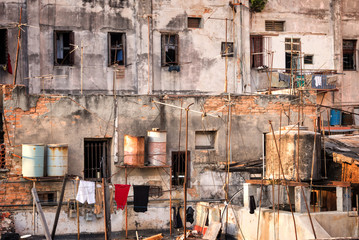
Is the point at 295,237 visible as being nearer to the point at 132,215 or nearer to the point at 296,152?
the point at 296,152

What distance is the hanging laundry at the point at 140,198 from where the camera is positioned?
1934cm

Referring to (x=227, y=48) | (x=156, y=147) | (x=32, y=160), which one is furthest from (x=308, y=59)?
(x=32, y=160)

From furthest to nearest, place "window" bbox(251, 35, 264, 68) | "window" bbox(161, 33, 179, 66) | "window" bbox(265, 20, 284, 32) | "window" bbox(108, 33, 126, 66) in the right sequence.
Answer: "window" bbox(265, 20, 284, 32) < "window" bbox(251, 35, 264, 68) < "window" bbox(161, 33, 179, 66) < "window" bbox(108, 33, 126, 66)

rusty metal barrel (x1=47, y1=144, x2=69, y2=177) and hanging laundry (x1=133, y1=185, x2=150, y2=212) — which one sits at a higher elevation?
rusty metal barrel (x1=47, y1=144, x2=69, y2=177)

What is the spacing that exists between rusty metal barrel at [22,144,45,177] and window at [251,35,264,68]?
12.8 metres

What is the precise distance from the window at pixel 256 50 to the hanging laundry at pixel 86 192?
41.1 ft

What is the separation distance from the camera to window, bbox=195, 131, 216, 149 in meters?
21.0

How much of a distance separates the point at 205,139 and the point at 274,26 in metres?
10.3

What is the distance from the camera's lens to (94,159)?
66.9ft

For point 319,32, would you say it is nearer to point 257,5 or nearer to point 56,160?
point 257,5

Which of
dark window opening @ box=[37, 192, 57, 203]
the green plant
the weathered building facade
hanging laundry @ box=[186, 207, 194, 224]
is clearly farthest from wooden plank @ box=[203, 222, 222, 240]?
the green plant

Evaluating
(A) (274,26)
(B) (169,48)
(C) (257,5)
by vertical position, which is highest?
(C) (257,5)

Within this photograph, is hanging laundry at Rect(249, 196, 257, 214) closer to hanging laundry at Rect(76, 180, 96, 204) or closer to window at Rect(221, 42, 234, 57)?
hanging laundry at Rect(76, 180, 96, 204)

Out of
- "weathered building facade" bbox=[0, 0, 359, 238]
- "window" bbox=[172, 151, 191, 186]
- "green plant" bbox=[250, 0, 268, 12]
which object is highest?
"green plant" bbox=[250, 0, 268, 12]
